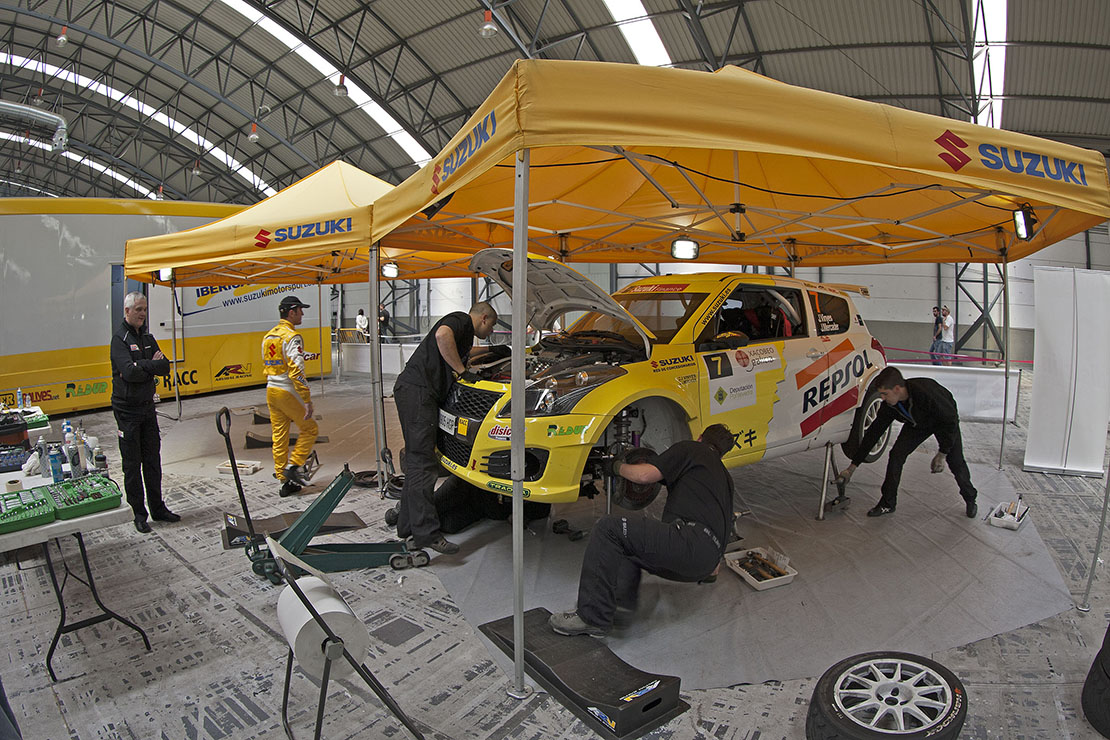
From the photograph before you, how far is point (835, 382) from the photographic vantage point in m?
5.68

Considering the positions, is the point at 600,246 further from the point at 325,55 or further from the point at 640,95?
the point at 325,55

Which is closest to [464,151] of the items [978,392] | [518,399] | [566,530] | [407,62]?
[518,399]

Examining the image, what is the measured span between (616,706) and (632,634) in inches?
32.9

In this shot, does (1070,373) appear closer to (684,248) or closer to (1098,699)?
(684,248)

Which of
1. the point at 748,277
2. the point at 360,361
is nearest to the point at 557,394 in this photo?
the point at 748,277

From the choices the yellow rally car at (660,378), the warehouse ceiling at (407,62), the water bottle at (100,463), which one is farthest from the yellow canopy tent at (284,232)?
the warehouse ceiling at (407,62)

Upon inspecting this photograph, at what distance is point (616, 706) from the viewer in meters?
2.69

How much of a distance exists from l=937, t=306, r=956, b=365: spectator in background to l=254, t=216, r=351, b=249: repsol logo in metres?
14.4

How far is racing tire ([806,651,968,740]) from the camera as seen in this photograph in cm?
A: 240

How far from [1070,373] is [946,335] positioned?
11.0m

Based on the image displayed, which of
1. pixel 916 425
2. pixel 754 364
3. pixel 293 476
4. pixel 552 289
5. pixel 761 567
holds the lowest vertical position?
pixel 761 567

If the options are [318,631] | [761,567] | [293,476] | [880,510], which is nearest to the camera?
[318,631]

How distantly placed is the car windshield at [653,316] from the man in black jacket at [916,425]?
69.8 inches

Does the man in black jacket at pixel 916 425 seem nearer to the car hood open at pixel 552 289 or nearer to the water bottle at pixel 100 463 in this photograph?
the car hood open at pixel 552 289
